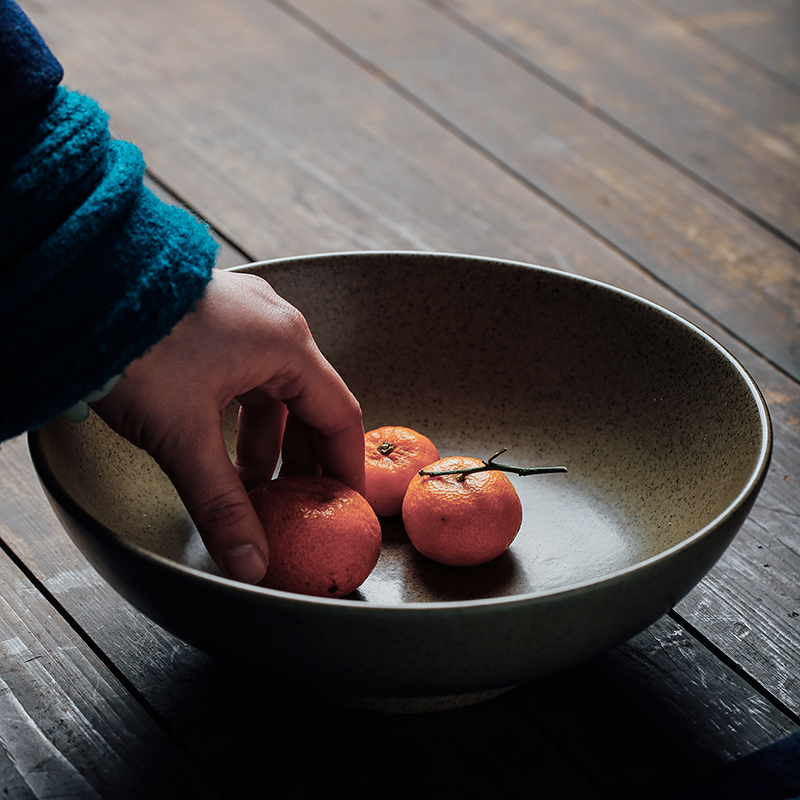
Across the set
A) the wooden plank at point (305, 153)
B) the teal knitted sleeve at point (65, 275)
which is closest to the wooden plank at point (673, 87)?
the wooden plank at point (305, 153)

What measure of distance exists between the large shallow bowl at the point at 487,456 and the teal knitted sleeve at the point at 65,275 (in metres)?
0.07

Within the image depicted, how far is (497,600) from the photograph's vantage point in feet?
1.62

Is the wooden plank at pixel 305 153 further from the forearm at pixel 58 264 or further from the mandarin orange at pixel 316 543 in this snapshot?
the forearm at pixel 58 264

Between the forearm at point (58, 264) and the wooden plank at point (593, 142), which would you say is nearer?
the forearm at point (58, 264)

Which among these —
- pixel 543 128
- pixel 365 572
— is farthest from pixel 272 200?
pixel 365 572

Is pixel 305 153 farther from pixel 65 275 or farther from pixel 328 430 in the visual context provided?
pixel 65 275

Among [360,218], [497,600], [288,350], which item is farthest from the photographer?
[360,218]

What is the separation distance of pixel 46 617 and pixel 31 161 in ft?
1.13

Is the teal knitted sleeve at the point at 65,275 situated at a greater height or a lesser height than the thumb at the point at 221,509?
greater

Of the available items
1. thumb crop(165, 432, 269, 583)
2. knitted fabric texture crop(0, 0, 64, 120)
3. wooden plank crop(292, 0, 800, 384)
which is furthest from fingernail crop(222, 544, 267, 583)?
wooden plank crop(292, 0, 800, 384)

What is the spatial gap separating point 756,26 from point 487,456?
1.31 meters

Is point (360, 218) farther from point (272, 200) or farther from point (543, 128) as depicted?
point (543, 128)

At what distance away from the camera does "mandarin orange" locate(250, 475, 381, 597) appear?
630mm

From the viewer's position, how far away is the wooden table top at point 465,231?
1.99ft
